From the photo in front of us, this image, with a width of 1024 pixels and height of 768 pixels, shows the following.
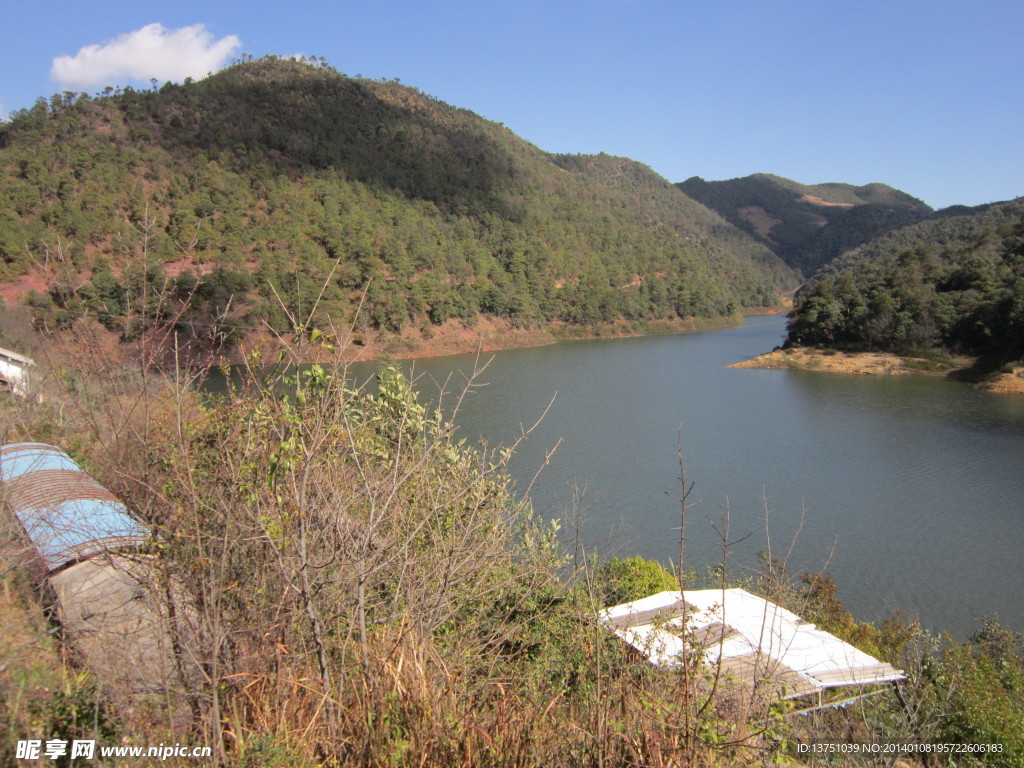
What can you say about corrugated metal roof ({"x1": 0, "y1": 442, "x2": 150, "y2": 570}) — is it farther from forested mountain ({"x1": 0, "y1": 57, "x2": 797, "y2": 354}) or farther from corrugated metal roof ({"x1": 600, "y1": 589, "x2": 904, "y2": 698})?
forested mountain ({"x1": 0, "y1": 57, "x2": 797, "y2": 354})

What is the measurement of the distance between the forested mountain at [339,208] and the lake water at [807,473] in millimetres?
13214

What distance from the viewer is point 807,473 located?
1459 centimetres

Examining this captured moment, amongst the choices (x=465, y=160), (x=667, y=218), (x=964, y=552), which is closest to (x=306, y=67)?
(x=465, y=160)

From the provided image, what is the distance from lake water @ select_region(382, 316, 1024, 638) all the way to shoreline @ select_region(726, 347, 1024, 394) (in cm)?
116

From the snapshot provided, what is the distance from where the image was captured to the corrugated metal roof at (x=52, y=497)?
337 cm

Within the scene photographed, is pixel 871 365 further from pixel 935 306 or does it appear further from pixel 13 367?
pixel 13 367

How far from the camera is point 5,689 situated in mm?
2037

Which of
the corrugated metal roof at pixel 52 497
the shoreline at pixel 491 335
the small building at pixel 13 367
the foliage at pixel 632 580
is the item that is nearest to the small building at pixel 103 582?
the corrugated metal roof at pixel 52 497

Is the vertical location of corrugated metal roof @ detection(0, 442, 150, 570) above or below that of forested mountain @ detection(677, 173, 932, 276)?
below

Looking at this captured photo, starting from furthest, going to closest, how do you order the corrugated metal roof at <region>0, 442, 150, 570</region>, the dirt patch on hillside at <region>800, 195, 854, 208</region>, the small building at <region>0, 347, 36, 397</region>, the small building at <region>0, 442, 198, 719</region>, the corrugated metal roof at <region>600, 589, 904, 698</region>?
the dirt patch on hillside at <region>800, 195, 854, 208</region> < the small building at <region>0, 347, 36, 397</region> < the corrugated metal roof at <region>600, 589, 904, 698</region> < the corrugated metal roof at <region>0, 442, 150, 570</region> < the small building at <region>0, 442, 198, 719</region>

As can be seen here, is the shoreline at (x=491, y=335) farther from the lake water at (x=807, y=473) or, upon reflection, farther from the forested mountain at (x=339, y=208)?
the lake water at (x=807, y=473)

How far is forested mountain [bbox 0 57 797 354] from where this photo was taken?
33.0 m

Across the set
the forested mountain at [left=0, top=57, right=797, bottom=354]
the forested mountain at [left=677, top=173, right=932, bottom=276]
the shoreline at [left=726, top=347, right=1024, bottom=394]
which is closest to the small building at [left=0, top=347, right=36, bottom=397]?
the forested mountain at [left=0, top=57, right=797, bottom=354]

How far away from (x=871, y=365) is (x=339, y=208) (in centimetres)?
3567
